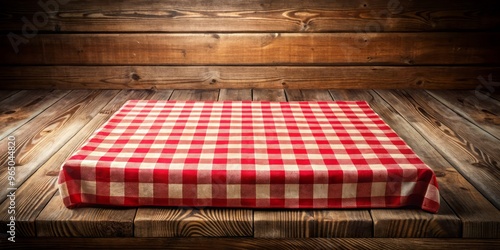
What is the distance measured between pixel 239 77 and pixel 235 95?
0.76ft

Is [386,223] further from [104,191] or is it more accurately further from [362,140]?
[104,191]

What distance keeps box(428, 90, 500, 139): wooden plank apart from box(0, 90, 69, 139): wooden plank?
7.52 ft

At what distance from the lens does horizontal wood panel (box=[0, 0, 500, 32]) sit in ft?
9.75

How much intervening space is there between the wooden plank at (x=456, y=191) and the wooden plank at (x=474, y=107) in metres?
0.34

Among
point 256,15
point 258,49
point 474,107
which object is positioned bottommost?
point 474,107

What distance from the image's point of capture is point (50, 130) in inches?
86.4

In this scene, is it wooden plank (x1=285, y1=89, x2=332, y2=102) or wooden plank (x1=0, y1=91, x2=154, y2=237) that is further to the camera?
wooden plank (x1=285, y1=89, x2=332, y2=102)

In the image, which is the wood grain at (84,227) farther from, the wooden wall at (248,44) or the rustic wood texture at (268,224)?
the wooden wall at (248,44)

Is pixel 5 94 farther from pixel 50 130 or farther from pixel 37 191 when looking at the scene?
pixel 37 191

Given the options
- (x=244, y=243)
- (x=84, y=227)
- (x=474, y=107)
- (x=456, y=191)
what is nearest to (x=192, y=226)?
(x=244, y=243)

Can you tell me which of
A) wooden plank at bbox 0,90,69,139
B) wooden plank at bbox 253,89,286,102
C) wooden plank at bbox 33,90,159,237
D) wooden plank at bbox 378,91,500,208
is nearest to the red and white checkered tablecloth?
wooden plank at bbox 33,90,159,237

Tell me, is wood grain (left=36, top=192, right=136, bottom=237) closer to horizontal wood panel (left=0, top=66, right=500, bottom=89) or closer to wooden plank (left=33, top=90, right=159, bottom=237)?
wooden plank (left=33, top=90, right=159, bottom=237)

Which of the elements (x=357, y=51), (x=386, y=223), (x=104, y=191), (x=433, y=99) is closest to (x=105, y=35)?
(x=357, y=51)

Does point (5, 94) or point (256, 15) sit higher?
point (256, 15)
